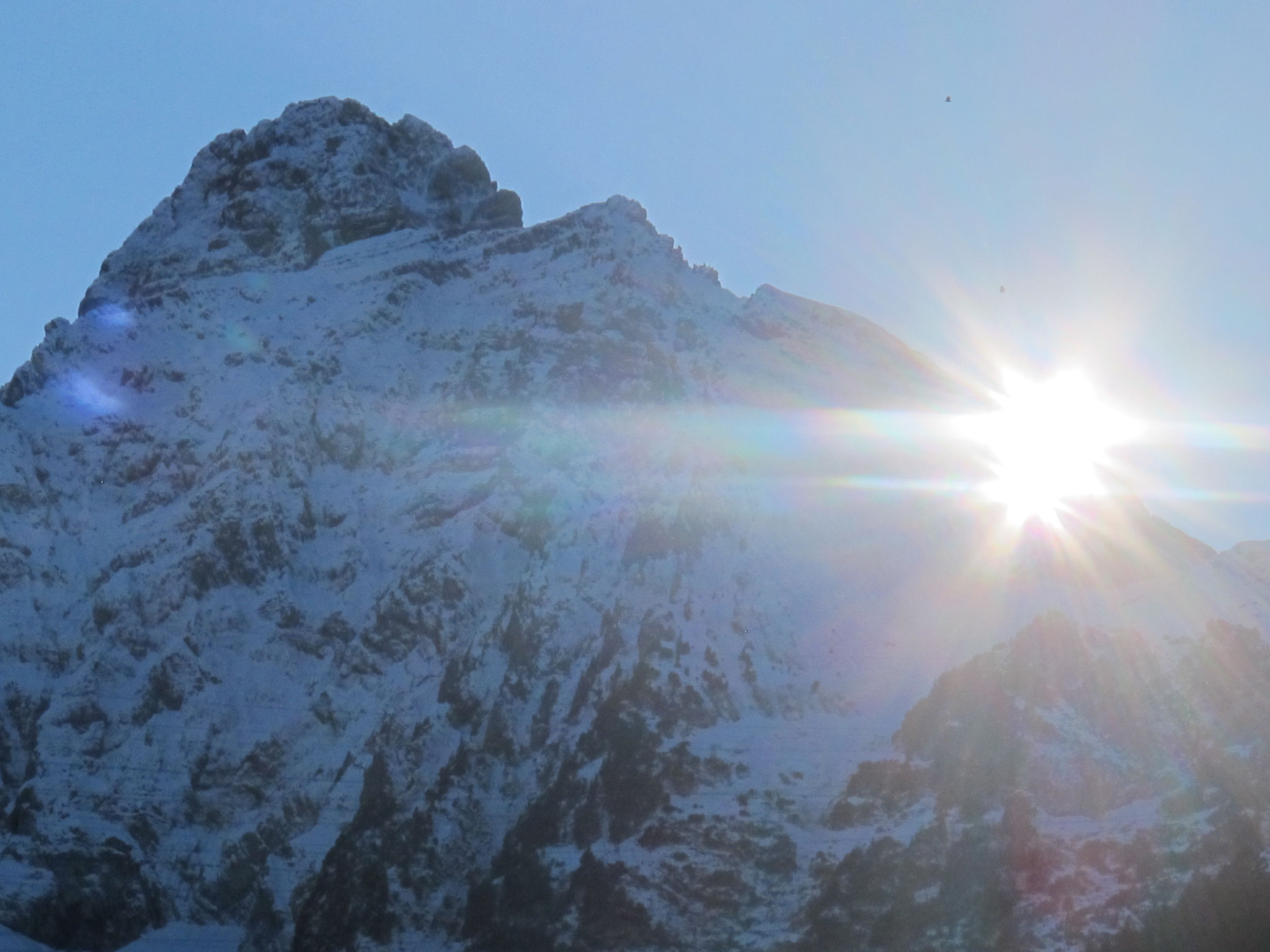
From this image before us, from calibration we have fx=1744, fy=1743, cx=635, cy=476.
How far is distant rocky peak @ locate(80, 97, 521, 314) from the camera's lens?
11888 cm

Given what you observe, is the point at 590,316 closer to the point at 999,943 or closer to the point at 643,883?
the point at 643,883

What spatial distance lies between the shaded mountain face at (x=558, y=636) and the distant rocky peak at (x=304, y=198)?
1111 millimetres

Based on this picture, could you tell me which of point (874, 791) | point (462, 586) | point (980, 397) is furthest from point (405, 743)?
point (980, 397)

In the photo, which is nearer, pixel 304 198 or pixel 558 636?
pixel 558 636

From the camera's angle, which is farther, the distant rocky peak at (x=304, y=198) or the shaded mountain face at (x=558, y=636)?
the distant rocky peak at (x=304, y=198)

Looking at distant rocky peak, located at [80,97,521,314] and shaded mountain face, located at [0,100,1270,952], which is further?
distant rocky peak, located at [80,97,521,314]

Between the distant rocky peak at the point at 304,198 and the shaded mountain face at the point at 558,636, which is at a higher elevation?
the distant rocky peak at the point at 304,198

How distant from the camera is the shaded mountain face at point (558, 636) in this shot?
75062mm

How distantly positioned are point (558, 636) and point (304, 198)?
4964 centimetres

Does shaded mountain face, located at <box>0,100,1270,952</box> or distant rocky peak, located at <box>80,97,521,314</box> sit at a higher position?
distant rocky peak, located at <box>80,97,521,314</box>

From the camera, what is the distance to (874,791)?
77500 millimetres

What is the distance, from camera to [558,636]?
86875 millimetres

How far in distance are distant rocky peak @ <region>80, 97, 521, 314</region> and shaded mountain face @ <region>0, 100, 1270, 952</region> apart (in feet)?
3.64

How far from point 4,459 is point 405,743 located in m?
33.9
